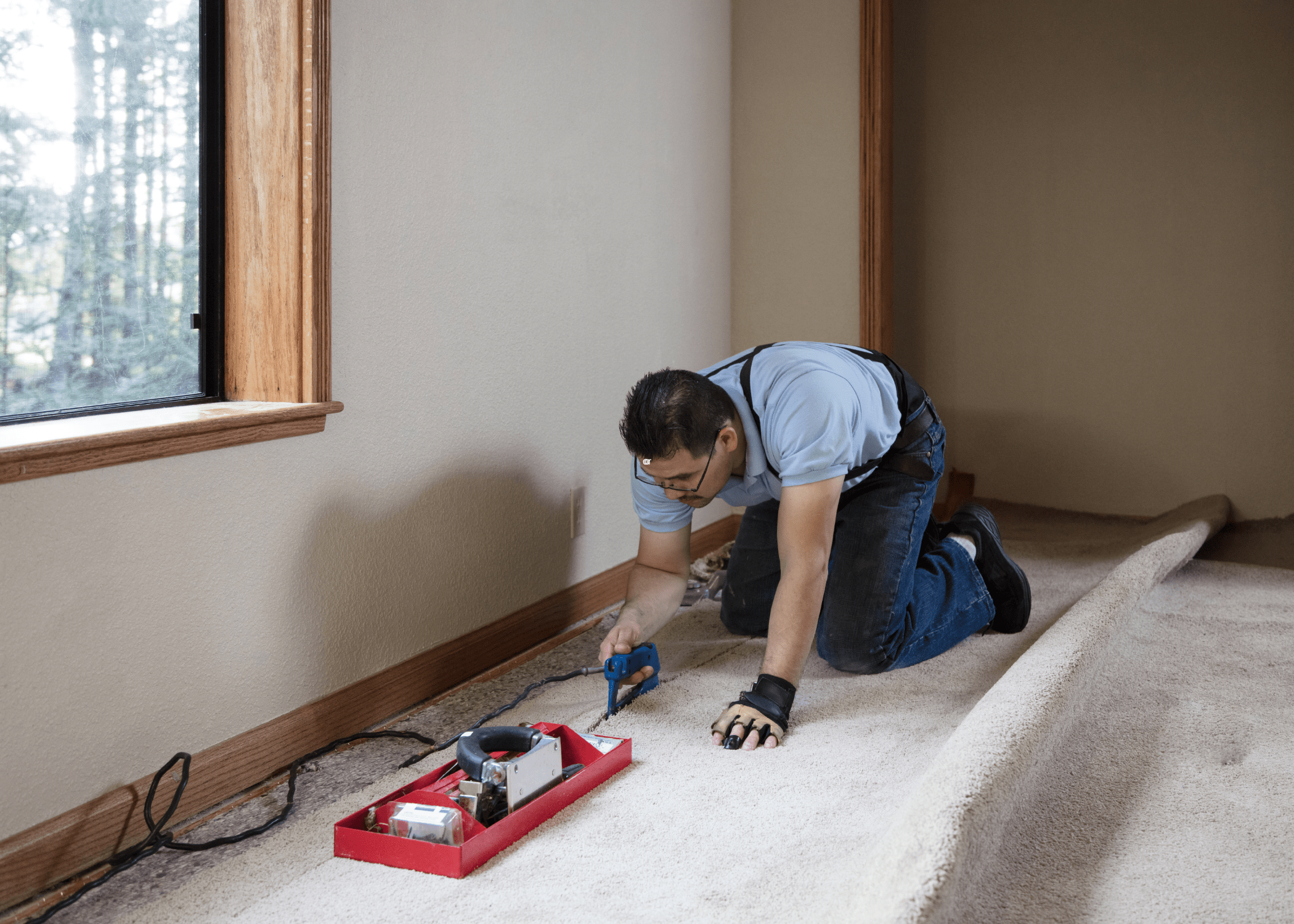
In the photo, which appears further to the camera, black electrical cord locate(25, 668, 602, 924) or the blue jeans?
the blue jeans

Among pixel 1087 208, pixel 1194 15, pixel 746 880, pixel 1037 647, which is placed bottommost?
pixel 746 880

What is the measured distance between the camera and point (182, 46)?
5.27 ft

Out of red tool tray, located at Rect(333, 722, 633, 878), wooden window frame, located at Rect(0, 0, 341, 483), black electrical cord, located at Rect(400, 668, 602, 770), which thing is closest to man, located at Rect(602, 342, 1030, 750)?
black electrical cord, located at Rect(400, 668, 602, 770)

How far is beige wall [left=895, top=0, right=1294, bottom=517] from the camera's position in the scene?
11.5 ft

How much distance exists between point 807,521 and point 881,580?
41cm

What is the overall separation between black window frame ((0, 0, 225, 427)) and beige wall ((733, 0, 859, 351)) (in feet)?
6.72

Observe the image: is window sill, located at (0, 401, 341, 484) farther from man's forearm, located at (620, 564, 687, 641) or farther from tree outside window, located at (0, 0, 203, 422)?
man's forearm, located at (620, 564, 687, 641)

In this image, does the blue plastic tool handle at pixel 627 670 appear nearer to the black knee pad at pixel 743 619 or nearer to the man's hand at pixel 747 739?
the man's hand at pixel 747 739

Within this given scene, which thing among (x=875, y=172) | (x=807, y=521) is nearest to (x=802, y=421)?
(x=807, y=521)

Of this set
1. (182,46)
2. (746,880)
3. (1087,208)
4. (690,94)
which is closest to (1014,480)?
(1087,208)

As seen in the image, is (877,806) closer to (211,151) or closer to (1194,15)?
(211,151)

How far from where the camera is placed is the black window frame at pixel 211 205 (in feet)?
5.40

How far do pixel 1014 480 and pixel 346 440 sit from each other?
2.89 meters

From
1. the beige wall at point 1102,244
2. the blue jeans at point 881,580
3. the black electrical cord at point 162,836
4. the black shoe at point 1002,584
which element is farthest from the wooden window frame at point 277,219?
the beige wall at point 1102,244
